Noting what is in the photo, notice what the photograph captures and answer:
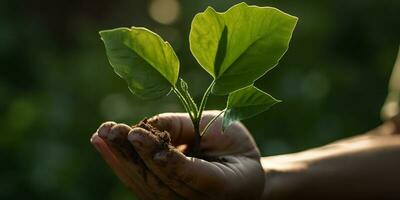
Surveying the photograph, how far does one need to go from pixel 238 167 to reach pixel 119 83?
1.59 metres

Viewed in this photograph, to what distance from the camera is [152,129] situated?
840mm

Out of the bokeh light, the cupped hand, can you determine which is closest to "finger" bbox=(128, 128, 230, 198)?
the cupped hand

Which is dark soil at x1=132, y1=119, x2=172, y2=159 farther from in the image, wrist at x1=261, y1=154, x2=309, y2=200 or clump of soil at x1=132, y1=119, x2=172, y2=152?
wrist at x1=261, y1=154, x2=309, y2=200

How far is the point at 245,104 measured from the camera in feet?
2.73

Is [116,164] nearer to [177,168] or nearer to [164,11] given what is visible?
[177,168]

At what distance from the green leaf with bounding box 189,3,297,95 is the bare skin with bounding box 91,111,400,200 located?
0.09 metres

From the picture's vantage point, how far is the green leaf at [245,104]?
83 cm

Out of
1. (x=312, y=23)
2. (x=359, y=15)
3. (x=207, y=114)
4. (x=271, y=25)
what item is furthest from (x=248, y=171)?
(x=359, y=15)

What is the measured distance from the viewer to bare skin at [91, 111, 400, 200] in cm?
81

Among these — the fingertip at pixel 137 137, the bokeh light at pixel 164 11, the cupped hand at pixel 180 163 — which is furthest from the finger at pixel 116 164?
the bokeh light at pixel 164 11

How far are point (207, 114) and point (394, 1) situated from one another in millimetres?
2004

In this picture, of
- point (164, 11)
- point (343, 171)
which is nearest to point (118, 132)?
point (343, 171)

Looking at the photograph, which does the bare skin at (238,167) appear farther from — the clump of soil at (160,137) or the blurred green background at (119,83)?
the blurred green background at (119,83)

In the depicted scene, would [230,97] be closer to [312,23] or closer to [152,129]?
[152,129]
